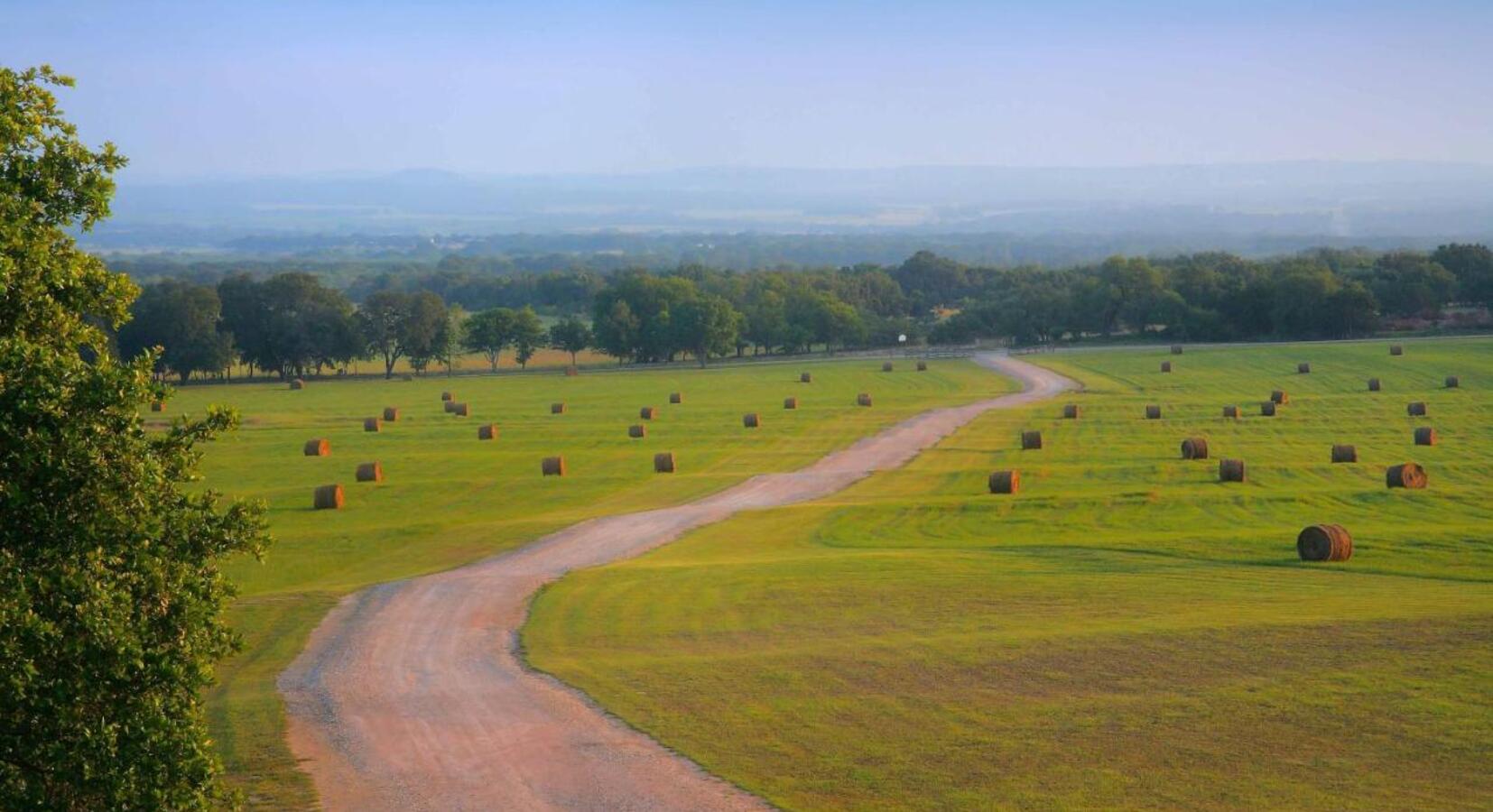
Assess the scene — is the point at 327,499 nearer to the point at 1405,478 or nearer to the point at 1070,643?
the point at 1070,643

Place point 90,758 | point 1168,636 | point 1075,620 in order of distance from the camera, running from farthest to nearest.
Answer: point 1075,620, point 1168,636, point 90,758

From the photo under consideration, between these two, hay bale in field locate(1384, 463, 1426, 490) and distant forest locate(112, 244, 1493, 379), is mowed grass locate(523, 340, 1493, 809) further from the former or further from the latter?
distant forest locate(112, 244, 1493, 379)

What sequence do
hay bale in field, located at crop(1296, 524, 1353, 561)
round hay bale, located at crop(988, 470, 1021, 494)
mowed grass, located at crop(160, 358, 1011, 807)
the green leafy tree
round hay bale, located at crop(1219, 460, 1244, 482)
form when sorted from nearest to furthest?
the green leafy tree, mowed grass, located at crop(160, 358, 1011, 807), hay bale in field, located at crop(1296, 524, 1353, 561), round hay bale, located at crop(988, 470, 1021, 494), round hay bale, located at crop(1219, 460, 1244, 482)

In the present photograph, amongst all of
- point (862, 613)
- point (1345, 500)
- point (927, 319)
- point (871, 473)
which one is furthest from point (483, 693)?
point (927, 319)

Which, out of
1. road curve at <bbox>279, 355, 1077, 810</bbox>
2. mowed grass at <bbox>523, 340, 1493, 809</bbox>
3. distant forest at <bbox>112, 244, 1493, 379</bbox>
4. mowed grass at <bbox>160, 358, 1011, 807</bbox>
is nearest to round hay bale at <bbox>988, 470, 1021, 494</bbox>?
mowed grass at <bbox>523, 340, 1493, 809</bbox>

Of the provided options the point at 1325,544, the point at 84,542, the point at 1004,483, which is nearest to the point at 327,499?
the point at 1004,483

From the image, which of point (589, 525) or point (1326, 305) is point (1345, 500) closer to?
point (589, 525)
